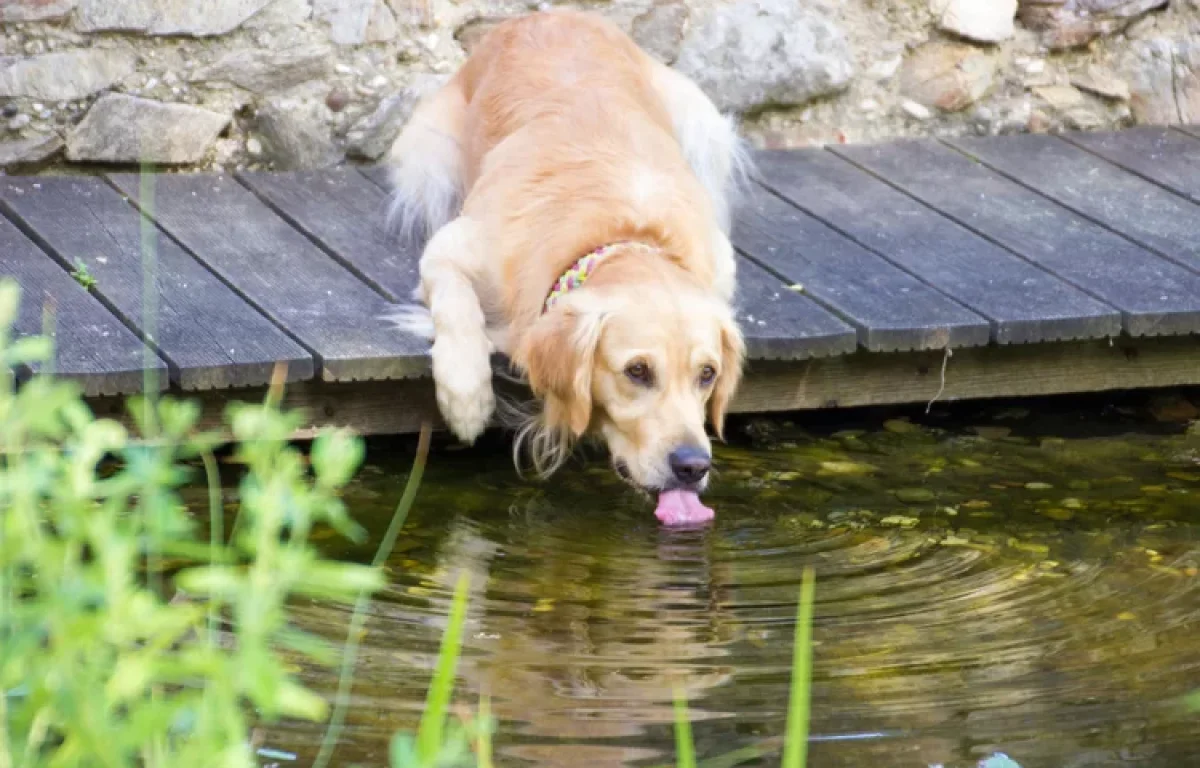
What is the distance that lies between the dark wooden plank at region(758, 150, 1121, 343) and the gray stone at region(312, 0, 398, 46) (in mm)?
1226

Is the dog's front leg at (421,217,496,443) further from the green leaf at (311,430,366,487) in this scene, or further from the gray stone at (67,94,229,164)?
the green leaf at (311,430,366,487)

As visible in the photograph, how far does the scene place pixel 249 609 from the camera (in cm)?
124

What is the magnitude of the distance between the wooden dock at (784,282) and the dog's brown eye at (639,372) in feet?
1.30

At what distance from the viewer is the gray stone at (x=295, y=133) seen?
4984 millimetres

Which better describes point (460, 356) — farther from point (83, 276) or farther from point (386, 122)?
point (386, 122)

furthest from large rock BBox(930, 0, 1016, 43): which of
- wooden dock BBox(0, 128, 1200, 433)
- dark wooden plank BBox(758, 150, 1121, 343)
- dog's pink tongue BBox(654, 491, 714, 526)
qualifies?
dog's pink tongue BBox(654, 491, 714, 526)

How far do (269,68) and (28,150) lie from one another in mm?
709

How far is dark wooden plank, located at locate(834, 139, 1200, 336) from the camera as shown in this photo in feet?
14.4

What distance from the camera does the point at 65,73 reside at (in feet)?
15.5

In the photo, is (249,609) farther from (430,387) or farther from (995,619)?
(430,387)

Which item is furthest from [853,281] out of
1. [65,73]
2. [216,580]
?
[216,580]

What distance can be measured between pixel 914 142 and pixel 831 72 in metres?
0.36

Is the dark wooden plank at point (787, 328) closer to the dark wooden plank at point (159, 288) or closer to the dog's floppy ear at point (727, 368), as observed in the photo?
the dog's floppy ear at point (727, 368)

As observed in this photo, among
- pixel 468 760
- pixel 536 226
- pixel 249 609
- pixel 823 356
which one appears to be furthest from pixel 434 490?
pixel 249 609
